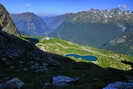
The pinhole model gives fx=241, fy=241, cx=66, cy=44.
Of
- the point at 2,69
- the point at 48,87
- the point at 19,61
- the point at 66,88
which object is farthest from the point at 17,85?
the point at 19,61

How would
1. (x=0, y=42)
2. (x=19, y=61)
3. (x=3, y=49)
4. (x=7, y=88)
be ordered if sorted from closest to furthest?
(x=7, y=88), (x=19, y=61), (x=3, y=49), (x=0, y=42)

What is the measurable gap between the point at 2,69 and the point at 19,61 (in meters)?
17.3

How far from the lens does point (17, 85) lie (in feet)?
143

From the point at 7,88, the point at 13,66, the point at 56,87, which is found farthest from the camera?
the point at 13,66

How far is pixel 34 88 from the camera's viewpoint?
4597cm

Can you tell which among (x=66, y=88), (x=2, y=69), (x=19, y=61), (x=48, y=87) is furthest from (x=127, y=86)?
(x=19, y=61)

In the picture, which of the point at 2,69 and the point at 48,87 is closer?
the point at 48,87

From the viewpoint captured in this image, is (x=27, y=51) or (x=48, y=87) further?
(x=27, y=51)

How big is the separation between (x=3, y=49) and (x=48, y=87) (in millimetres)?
75875

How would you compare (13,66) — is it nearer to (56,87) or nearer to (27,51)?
(27,51)

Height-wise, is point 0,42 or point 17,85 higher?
point 0,42

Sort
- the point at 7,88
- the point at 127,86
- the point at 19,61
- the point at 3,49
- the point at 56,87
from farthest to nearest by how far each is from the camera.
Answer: the point at 3,49
the point at 19,61
the point at 56,87
the point at 7,88
the point at 127,86

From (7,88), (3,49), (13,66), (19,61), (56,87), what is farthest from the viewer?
(3,49)

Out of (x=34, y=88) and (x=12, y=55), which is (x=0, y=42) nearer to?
(x=12, y=55)
